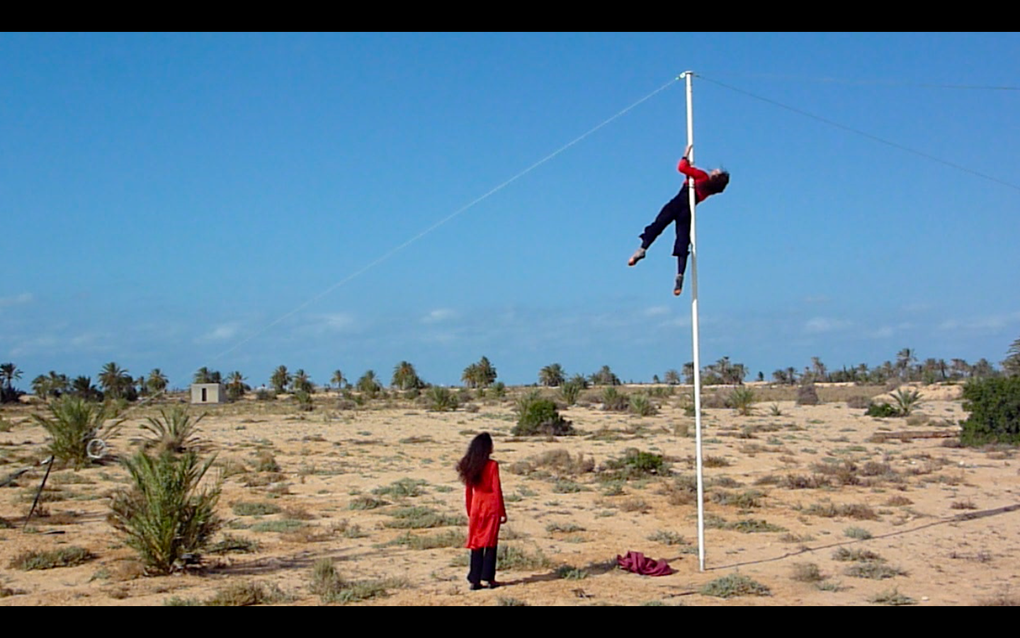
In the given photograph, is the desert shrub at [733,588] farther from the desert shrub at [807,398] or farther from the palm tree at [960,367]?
the palm tree at [960,367]

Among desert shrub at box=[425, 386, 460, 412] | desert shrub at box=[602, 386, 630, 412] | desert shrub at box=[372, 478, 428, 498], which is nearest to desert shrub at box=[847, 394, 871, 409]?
desert shrub at box=[602, 386, 630, 412]

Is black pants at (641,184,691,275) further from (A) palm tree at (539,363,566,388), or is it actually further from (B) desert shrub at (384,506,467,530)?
(A) palm tree at (539,363,566,388)

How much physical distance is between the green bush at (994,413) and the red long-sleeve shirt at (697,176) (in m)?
20.3

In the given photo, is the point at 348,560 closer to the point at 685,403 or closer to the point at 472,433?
the point at 472,433

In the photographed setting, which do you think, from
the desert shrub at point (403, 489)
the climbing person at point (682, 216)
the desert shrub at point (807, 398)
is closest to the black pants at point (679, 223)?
the climbing person at point (682, 216)

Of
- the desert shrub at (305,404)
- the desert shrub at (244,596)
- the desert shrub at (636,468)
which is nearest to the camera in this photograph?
the desert shrub at (244,596)

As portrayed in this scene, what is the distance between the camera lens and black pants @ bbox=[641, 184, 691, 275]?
10.9m

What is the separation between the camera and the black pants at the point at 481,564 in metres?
10.2

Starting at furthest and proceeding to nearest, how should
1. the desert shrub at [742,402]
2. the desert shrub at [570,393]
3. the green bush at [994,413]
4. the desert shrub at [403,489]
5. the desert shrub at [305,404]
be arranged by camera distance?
the desert shrub at [570,393] → the desert shrub at [305,404] → the desert shrub at [742,402] → the green bush at [994,413] → the desert shrub at [403,489]

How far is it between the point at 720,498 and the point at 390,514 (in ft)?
21.2

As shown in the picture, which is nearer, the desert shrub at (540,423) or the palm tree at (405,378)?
the desert shrub at (540,423)

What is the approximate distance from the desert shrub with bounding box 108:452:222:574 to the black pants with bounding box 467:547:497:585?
363 cm

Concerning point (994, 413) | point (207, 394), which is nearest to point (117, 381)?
point (207, 394)
